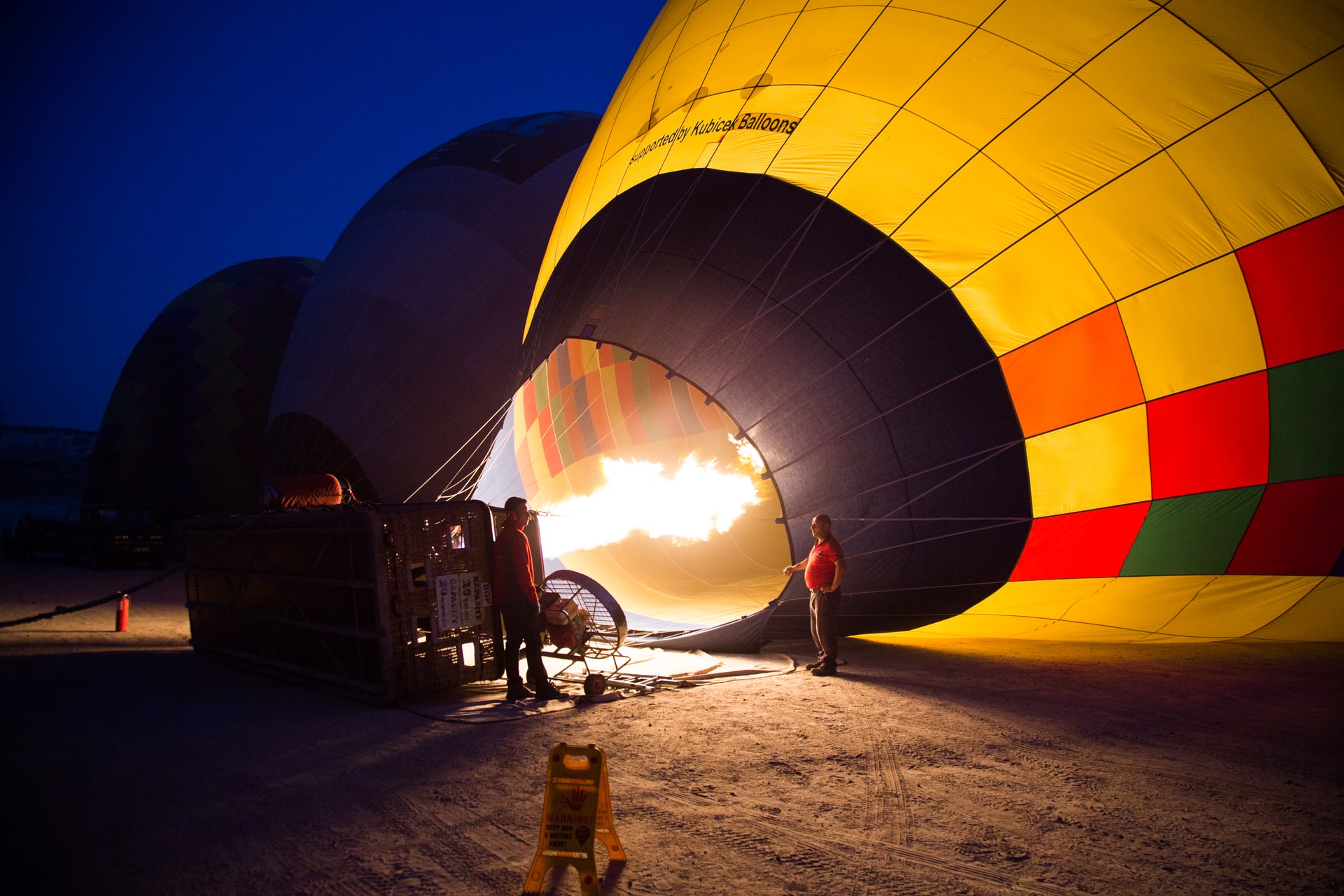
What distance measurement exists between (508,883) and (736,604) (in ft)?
15.5

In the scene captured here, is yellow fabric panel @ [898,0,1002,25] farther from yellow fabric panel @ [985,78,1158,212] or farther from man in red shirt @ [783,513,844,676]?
man in red shirt @ [783,513,844,676]

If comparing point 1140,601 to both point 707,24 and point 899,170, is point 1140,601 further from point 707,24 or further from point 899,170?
point 707,24

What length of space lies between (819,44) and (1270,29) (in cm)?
212

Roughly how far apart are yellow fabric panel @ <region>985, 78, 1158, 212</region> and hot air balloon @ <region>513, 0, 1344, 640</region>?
1 centimetres

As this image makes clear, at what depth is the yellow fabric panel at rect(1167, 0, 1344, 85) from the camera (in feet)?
11.2

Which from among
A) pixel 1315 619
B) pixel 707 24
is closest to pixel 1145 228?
pixel 1315 619

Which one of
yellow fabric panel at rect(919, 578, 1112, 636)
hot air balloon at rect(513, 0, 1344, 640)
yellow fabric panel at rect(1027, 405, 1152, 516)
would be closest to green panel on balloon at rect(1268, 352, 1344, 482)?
hot air balloon at rect(513, 0, 1344, 640)

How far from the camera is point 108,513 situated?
14.6 metres

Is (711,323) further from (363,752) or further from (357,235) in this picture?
(357,235)

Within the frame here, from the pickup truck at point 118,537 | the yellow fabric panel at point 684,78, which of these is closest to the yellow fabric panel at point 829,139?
the yellow fabric panel at point 684,78

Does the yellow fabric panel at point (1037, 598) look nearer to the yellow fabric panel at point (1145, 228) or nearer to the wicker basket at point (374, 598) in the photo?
the yellow fabric panel at point (1145, 228)

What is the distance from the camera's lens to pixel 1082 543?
14.6ft

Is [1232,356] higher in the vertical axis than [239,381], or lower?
lower

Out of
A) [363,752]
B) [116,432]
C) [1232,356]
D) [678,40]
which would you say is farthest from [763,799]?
[116,432]
